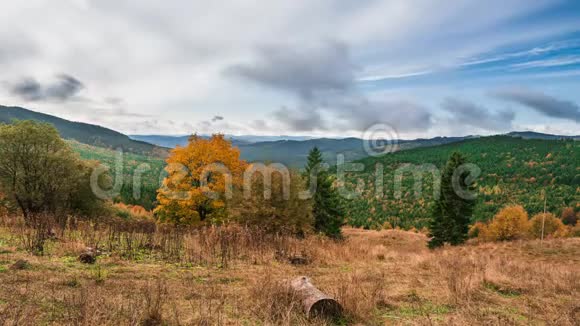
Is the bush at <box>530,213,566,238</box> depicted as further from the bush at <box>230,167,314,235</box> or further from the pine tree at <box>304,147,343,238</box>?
the bush at <box>230,167,314,235</box>

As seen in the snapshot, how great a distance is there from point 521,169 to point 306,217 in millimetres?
173920

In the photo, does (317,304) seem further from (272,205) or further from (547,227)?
(547,227)

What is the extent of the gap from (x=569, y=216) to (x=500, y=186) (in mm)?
44178

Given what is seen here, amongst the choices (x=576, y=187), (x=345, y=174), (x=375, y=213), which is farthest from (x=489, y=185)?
(x=345, y=174)

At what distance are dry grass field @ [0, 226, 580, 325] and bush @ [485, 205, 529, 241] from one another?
5758cm

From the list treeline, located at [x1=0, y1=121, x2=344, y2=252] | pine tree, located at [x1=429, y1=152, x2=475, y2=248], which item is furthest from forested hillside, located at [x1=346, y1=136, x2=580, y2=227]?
treeline, located at [x1=0, y1=121, x2=344, y2=252]

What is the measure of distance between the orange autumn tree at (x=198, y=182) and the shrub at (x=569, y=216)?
11033cm

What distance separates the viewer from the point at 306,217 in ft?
87.0

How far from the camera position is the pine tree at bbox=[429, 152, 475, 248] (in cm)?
4094

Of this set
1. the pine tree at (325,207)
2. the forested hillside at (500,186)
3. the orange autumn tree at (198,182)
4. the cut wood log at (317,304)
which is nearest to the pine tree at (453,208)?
the pine tree at (325,207)

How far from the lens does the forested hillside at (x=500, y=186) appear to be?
117 m

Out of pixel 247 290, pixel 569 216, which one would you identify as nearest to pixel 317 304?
pixel 247 290

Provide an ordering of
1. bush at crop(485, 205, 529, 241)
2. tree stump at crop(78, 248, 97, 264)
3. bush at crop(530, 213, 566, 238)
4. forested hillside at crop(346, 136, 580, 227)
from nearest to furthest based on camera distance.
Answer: tree stump at crop(78, 248, 97, 264)
bush at crop(485, 205, 529, 241)
bush at crop(530, 213, 566, 238)
forested hillside at crop(346, 136, 580, 227)

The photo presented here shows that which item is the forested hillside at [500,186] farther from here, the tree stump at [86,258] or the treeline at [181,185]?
the tree stump at [86,258]
